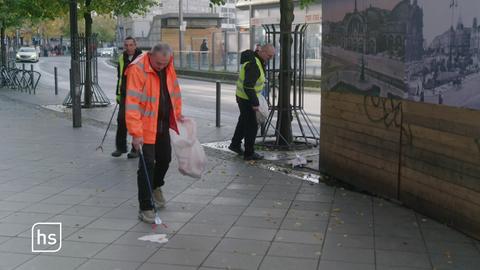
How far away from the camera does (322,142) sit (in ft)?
26.0

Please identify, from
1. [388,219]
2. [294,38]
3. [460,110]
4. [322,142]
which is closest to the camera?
[460,110]

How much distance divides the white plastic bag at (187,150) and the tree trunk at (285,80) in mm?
3971

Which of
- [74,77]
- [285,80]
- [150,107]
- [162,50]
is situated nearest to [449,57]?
[162,50]

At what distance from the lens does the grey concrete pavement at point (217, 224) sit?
484 centimetres

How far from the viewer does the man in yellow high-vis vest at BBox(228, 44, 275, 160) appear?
903 cm

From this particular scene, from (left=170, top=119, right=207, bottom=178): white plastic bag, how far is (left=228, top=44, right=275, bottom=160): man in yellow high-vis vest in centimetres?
284

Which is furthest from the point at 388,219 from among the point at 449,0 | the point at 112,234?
the point at 112,234

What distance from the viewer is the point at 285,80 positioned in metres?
10.2

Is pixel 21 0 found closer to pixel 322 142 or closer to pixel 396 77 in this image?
pixel 322 142

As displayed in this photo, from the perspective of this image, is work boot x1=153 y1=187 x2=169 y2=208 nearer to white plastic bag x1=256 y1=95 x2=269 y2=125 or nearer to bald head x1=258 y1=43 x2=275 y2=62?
white plastic bag x1=256 y1=95 x2=269 y2=125

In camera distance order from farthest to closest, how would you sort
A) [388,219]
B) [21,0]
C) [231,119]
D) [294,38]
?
[21,0] < [231,119] < [294,38] < [388,219]

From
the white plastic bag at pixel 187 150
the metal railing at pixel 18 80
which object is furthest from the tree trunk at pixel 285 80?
the metal railing at pixel 18 80

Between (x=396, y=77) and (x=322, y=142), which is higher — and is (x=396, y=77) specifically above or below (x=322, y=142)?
above

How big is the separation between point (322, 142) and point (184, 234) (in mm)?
2966
